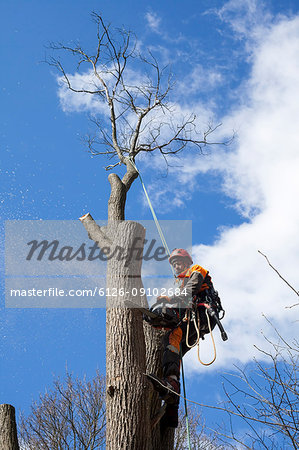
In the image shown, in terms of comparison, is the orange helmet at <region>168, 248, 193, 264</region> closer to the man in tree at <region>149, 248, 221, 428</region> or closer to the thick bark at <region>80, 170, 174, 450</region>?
the man in tree at <region>149, 248, 221, 428</region>

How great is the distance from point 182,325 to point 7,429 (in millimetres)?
1941

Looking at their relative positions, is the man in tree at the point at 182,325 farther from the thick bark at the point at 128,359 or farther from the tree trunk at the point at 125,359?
the tree trunk at the point at 125,359

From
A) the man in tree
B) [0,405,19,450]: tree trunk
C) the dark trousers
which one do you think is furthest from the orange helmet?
[0,405,19,450]: tree trunk

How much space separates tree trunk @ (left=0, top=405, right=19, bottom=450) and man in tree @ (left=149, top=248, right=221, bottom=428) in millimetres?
Answer: 1426

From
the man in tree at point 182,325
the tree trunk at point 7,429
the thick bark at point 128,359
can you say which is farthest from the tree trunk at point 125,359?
the tree trunk at point 7,429

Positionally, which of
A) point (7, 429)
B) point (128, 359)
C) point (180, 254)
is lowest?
point (7, 429)

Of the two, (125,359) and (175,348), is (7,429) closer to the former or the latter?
(125,359)

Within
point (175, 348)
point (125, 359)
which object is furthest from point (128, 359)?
point (175, 348)

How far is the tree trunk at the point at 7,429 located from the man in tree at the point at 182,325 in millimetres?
1426

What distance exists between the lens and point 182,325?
4.83 metres

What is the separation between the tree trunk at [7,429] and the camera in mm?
4387

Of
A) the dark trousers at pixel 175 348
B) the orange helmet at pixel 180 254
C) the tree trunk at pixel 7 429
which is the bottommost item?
the tree trunk at pixel 7 429

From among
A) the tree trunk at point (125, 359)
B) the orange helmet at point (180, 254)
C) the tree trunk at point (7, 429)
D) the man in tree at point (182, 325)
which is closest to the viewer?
the tree trunk at point (125, 359)

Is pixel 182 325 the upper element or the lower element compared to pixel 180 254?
lower
